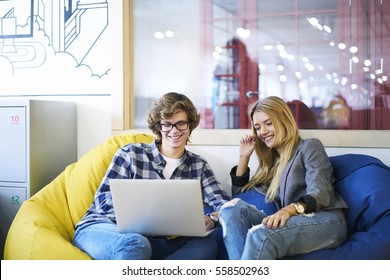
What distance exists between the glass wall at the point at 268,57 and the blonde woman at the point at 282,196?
0.60m

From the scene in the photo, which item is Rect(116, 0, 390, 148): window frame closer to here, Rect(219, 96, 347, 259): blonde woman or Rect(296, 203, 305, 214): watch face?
Rect(219, 96, 347, 259): blonde woman

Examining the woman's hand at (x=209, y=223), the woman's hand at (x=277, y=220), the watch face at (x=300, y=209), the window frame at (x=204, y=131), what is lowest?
the woman's hand at (x=209, y=223)

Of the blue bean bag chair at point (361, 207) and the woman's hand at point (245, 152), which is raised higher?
the woman's hand at point (245, 152)

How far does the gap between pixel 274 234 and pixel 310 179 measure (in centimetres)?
41

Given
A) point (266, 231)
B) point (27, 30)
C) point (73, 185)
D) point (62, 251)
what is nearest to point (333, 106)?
point (266, 231)

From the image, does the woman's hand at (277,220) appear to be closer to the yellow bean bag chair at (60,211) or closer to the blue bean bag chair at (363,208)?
the blue bean bag chair at (363,208)

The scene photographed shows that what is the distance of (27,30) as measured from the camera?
3617mm

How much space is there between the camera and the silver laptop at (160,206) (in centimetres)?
209

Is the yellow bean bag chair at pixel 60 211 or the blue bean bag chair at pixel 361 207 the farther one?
the yellow bean bag chair at pixel 60 211

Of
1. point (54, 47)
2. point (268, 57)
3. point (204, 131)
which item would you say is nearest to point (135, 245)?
point (204, 131)

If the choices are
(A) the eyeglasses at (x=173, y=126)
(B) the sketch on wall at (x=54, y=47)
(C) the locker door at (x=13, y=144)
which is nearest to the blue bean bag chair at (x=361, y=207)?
(A) the eyeglasses at (x=173, y=126)

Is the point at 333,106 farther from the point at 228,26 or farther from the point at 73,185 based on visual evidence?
the point at 73,185

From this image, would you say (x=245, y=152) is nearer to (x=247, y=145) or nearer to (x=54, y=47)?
(x=247, y=145)

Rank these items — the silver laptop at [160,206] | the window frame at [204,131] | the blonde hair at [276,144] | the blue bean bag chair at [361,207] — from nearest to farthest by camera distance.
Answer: the silver laptop at [160,206]
the blue bean bag chair at [361,207]
the blonde hair at [276,144]
the window frame at [204,131]
